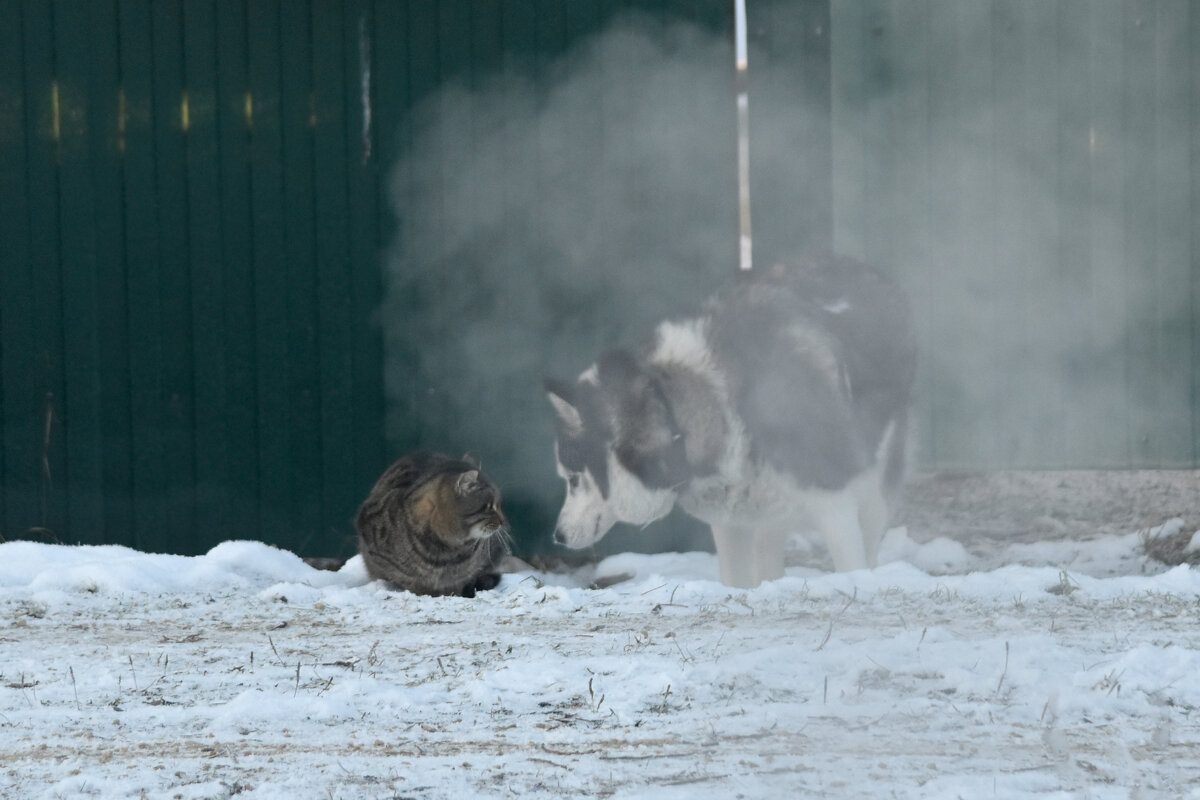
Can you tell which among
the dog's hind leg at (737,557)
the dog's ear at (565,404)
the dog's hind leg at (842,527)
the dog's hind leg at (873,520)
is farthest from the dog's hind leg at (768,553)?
the dog's ear at (565,404)

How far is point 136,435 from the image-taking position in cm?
568

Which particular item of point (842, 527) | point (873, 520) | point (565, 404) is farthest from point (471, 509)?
point (873, 520)

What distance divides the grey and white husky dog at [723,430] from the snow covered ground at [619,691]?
Answer: 1.12 ft

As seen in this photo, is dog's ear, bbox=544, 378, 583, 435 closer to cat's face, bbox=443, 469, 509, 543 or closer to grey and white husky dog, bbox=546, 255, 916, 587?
grey and white husky dog, bbox=546, 255, 916, 587

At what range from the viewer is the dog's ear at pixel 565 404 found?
14.0 ft

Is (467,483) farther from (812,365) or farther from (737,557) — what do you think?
(812,365)

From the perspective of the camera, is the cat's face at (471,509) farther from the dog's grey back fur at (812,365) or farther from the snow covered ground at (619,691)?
the dog's grey back fur at (812,365)

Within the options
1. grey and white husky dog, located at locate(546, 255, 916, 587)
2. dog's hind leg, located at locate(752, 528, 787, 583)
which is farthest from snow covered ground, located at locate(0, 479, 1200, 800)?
dog's hind leg, located at locate(752, 528, 787, 583)

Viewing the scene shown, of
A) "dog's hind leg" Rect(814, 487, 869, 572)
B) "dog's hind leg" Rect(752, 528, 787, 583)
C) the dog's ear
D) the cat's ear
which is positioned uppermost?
the dog's ear

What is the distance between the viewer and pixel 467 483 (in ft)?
15.7

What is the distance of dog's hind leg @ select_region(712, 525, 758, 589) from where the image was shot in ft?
15.4

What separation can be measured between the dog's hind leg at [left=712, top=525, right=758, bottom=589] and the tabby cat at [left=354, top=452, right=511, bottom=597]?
95 centimetres

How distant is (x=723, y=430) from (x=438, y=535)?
132cm

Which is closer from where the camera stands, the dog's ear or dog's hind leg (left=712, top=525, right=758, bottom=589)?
the dog's ear
